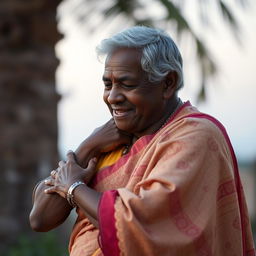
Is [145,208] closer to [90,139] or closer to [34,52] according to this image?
[90,139]

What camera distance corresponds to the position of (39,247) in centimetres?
853

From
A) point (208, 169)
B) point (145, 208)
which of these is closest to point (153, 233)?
point (145, 208)

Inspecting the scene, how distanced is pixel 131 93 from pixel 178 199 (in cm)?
51

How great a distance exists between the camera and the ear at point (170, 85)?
12.3 feet

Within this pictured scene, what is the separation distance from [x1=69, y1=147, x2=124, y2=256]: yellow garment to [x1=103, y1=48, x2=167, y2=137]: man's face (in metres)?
0.22

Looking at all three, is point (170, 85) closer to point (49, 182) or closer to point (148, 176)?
point (148, 176)

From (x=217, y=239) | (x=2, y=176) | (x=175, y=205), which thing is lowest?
(x=2, y=176)

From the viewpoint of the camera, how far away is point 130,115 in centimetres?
373

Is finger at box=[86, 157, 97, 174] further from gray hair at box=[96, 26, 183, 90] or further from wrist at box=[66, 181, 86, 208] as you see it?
gray hair at box=[96, 26, 183, 90]

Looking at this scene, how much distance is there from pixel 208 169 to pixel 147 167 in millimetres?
257

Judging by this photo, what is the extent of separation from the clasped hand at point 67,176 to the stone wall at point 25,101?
519cm

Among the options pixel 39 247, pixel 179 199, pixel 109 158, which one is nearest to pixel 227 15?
pixel 39 247

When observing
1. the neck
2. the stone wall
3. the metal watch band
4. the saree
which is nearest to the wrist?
the metal watch band

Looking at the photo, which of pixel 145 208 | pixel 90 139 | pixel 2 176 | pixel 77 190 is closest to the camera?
pixel 145 208
